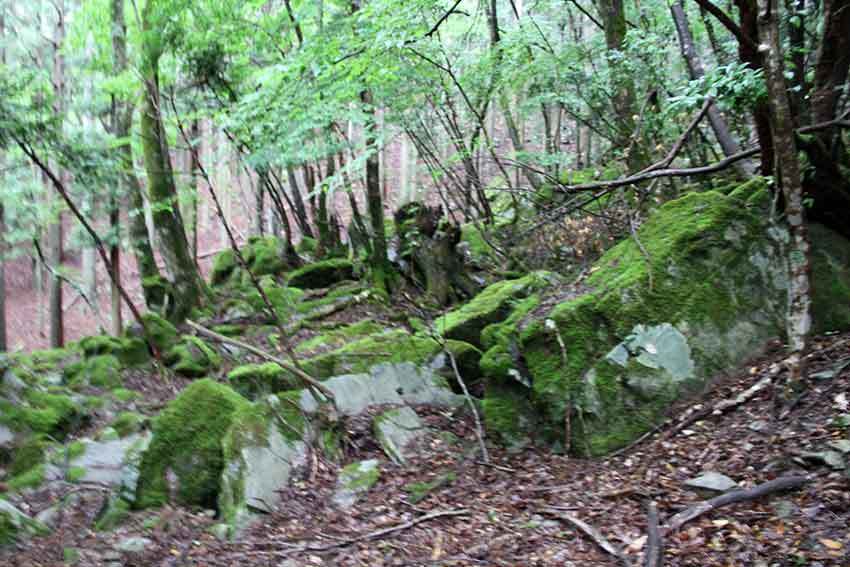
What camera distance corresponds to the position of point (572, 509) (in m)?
4.73

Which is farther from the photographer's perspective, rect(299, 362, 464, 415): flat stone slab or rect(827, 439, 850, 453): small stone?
rect(299, 362, 464, 415): flat stone slab

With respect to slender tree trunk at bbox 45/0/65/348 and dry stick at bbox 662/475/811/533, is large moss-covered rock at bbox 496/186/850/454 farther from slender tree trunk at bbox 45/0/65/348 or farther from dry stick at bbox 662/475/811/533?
slender tree trunk at bbox 45/0/65/348

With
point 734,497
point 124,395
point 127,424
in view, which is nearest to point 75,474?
point 127,424

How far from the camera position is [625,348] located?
5.70 meters

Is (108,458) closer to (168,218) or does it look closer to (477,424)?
(477,424)

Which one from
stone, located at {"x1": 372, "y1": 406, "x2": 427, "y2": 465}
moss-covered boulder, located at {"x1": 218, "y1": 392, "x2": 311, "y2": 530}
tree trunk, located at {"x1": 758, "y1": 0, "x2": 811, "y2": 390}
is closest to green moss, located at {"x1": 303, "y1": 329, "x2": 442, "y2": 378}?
stone, located at {"x1": 372, "y1": 406, "x2": 427, "y2": 465}

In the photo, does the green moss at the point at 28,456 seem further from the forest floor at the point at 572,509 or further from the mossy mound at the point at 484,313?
the mossy mound at the point at 484,313

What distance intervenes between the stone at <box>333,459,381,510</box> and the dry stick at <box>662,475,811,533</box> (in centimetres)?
285

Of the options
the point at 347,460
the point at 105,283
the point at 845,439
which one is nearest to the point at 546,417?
the point at 347,460

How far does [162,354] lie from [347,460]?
6.67 m

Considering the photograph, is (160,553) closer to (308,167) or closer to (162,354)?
(162,354)

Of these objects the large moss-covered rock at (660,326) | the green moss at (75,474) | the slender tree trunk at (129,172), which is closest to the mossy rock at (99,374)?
the slender tree trunk at (129,172)

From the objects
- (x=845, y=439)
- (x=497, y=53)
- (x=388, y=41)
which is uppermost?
(x=497, y=53)

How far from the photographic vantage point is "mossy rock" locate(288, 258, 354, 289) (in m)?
14.3
